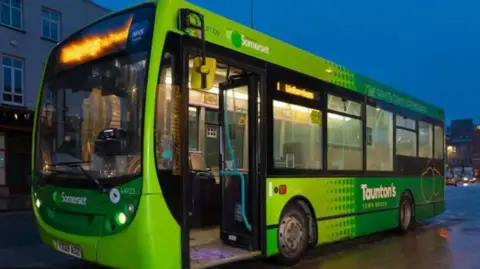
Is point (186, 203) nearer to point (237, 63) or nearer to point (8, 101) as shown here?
point (237, 63)

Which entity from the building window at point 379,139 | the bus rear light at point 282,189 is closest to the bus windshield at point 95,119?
the bus rear light at point 282,189

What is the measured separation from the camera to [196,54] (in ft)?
17.4

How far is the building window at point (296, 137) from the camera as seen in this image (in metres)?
6.62

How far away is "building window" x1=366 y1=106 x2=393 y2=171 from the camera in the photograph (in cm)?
896

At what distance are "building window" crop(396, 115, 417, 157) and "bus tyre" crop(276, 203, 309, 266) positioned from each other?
3960 mm

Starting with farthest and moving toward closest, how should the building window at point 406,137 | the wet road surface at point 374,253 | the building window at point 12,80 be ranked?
the building window at point 12,80, the building window at point 406,137, the wet road surface at point 374,253

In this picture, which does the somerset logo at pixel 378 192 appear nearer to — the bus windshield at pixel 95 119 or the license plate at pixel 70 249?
the bus windshield at pixel 95 119

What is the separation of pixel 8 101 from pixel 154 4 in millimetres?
20644

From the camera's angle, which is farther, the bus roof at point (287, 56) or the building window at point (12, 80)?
the building window at point (12, 80)

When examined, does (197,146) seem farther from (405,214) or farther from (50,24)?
(50,24)

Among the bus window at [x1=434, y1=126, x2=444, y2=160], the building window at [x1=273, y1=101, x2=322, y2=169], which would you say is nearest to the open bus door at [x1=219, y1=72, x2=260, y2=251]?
the building window at [x1=273, y1=101, x2=322, y2=169]

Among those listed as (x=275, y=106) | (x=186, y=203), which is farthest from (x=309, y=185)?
(x=186, y=203)

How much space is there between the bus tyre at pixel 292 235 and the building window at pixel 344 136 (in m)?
1.16

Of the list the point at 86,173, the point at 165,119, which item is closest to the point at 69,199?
the point at 86,173
